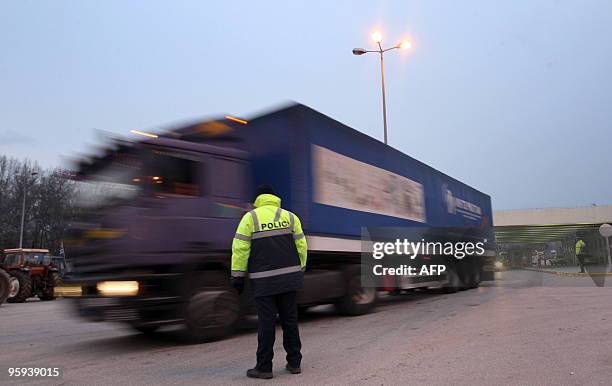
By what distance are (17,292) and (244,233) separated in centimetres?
1530

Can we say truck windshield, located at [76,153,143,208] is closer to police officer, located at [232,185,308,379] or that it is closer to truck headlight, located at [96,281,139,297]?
truck headlight, located at [96,281,139,297]

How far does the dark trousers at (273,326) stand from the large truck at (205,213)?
206 cm

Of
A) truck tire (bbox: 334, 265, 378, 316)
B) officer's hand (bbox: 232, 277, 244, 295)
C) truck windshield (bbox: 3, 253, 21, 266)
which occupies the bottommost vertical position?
truck tire (bbox: 334, 265, 378, 316)

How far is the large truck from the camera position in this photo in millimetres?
6230

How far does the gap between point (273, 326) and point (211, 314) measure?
236cm

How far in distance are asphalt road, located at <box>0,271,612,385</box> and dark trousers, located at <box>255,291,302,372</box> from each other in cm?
18

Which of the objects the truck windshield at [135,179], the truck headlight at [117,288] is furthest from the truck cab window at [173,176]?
the truck headlight at [117,288]

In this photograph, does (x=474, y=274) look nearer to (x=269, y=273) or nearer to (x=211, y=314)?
(x=211, y=314)

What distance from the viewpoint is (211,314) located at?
22.6 feet

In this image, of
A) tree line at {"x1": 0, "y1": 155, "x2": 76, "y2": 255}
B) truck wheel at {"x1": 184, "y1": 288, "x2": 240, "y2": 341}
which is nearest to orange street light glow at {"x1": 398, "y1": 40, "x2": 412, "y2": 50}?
truck wheel at {"x1": 184, "y1": 288, "x2": 240, "y2": 341}

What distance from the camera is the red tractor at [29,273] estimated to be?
17.0m

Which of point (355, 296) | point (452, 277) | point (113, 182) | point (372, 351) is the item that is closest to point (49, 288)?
point (355, 296)

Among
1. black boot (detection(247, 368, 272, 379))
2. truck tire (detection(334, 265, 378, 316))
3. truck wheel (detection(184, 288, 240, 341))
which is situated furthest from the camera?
truck tire (detection(334, 265, 378, 316))

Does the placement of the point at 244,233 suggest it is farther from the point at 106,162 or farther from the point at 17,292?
the point at 17,292
